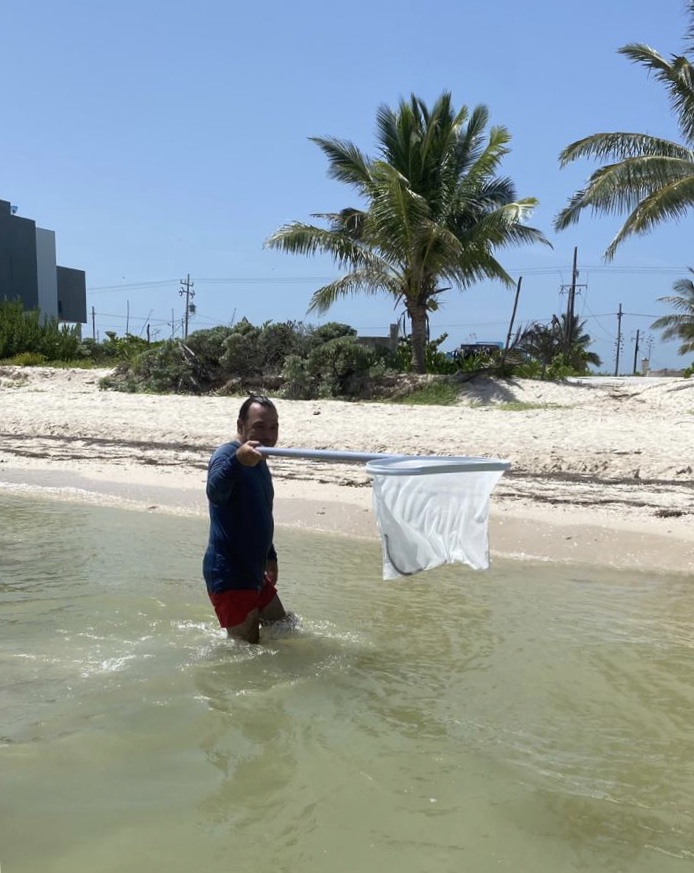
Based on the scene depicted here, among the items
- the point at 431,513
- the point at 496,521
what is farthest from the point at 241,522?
the point at 496,521

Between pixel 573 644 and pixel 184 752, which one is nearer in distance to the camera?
pixel 184 752

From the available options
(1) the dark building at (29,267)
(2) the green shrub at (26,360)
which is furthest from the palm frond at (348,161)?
(1) the dark building at (29,267)

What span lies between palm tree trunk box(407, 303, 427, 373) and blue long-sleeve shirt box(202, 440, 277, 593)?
53.1 feet

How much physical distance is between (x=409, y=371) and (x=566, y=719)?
1693 cm

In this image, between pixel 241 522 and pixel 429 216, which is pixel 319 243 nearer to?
pixel 429 216

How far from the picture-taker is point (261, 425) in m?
4.07

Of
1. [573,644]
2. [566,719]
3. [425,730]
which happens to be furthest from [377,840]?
[573,644]

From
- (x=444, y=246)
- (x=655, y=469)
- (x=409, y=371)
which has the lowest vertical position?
(x=655, y=469)

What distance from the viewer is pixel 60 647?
17.3 ft

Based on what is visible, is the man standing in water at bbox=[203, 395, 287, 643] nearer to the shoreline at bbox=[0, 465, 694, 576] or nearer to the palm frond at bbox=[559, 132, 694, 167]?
the shoreline at bbox=[0, 465, 694, 576]

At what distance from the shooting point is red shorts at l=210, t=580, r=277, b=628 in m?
4.36

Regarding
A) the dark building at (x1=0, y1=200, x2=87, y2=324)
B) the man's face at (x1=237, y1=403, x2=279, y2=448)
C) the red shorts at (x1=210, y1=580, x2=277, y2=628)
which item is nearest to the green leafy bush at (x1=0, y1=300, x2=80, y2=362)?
the dark building at (x1=0, y1=200, x2=87, y2=324)

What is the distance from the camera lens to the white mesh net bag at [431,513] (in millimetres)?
3996

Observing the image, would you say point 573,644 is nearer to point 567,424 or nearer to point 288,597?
point 288,597
